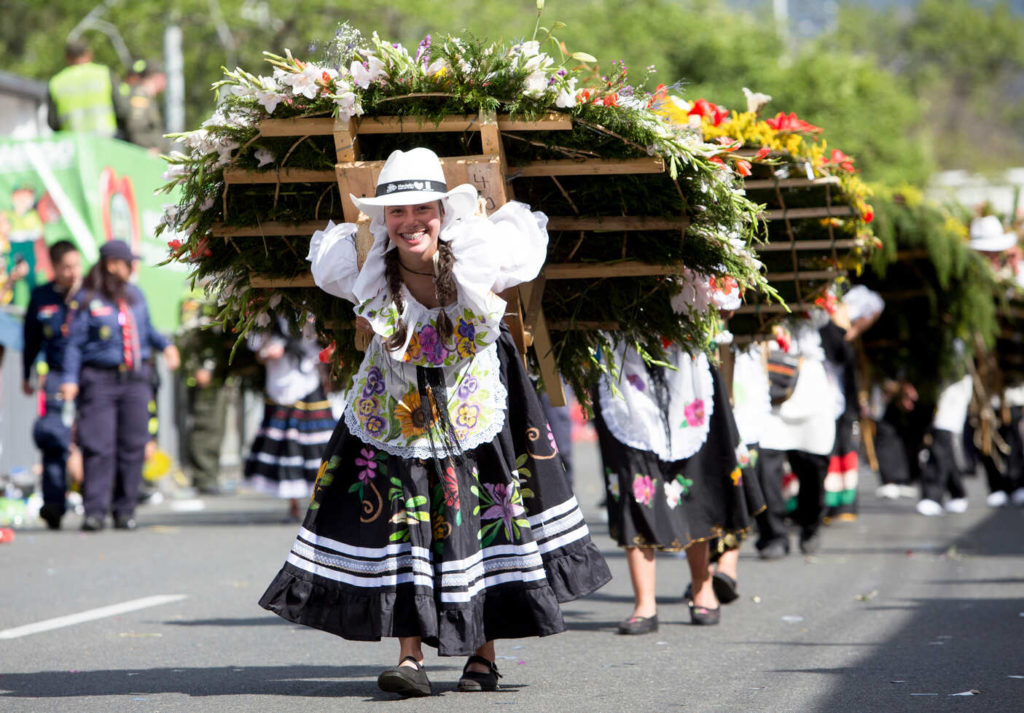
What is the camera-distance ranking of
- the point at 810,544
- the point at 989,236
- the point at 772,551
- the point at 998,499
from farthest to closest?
the point at 998,499
the point at 989,236
the point at 810,544
the point at 772,551

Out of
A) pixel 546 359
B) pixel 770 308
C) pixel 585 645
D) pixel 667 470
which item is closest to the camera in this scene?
pixel 546 359

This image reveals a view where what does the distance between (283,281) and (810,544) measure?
19.7ft

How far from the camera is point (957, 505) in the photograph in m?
14.8

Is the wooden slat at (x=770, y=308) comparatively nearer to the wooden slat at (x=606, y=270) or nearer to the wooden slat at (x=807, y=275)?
the wooden slat at (x=807, y=275)

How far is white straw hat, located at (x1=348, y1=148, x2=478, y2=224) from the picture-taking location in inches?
202

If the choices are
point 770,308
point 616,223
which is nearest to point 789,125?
point 770,308

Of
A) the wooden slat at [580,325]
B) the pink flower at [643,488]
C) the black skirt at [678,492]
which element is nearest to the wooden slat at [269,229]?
the wooden slat at [580,325]

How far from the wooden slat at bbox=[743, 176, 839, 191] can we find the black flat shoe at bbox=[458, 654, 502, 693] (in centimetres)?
277

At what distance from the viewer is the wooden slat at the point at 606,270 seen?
572 centimetres

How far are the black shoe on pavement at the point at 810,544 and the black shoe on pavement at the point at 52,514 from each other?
582cm

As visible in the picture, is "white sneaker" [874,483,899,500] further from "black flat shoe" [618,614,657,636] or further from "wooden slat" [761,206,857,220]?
"black flat shoe" [618,614,657,636]

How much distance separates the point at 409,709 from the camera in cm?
514

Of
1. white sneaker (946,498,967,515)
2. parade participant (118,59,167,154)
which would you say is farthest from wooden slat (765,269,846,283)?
parade participant (118,59,167,154)

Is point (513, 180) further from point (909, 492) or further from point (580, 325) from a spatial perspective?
point (909, 492)
